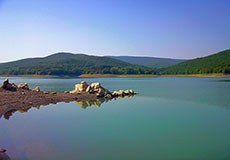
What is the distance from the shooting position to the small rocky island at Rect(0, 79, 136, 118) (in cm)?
1590

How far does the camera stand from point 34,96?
19750mm

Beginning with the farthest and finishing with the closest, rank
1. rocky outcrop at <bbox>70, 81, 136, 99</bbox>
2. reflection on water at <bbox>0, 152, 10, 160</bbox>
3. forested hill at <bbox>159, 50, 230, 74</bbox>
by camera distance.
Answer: forested hill at <bbox>159, 50, 230, 74</bbox>, rocky outcrop at <bbox>70, 81, 136, 99</bbox>, reflection on water at <bbox>0, 152, 10, 160</bbox>

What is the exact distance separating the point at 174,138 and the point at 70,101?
12833 millimetres

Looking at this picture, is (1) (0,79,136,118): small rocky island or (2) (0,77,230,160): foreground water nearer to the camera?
(2) (0,77,230,160): foreground water

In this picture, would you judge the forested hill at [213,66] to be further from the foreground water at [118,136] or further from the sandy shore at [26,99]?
the foreground water at [118,136]

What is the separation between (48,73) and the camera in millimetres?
93250

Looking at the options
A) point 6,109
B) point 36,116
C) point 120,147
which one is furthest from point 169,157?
point 6,109

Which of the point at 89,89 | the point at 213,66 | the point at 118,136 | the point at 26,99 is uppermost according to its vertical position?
the point at 213,66

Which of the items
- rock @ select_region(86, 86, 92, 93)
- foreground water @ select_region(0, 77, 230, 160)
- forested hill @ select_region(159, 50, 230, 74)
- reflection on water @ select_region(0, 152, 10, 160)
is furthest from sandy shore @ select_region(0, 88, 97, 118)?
forested hill @ select_region(159, 50, 230, 74)

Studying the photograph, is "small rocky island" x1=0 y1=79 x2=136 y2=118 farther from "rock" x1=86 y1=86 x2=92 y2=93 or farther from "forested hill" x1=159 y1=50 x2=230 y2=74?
"forested hill" x1=159 y1=50 x2=230 y2=74

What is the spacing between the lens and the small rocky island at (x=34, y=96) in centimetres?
1590

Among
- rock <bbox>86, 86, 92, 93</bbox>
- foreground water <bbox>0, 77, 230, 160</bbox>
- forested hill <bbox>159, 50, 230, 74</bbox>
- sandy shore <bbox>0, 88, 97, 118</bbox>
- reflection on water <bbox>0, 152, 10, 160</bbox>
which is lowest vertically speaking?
foreground water <bbox>0, 77, 230, 160</bbox>

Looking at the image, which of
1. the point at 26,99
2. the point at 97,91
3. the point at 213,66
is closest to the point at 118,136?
the point at 26,99

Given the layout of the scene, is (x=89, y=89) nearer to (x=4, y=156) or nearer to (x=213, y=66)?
(x=4, y=156)
